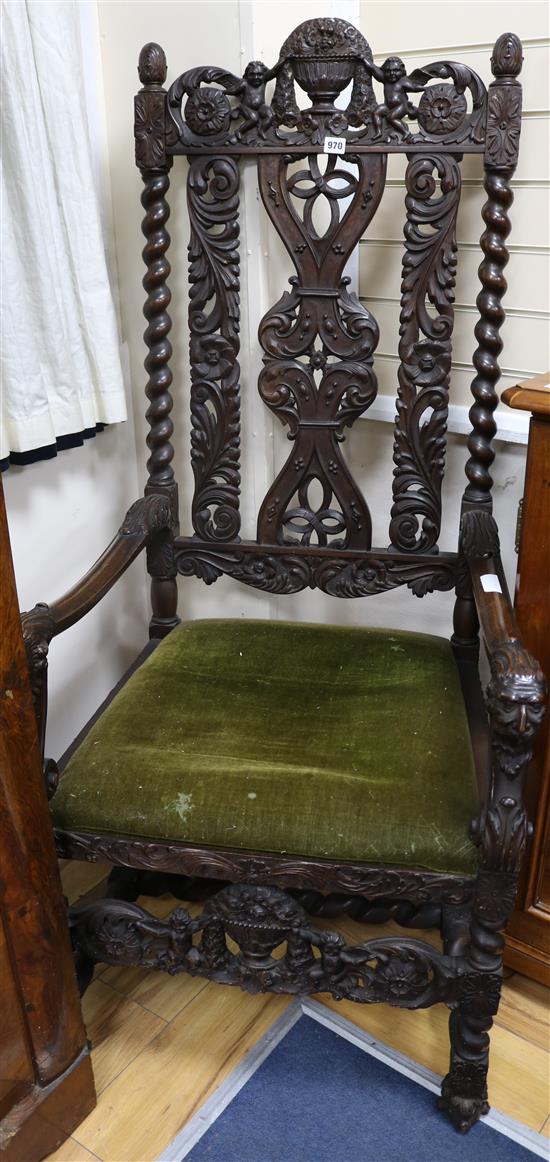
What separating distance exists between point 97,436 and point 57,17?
660mm

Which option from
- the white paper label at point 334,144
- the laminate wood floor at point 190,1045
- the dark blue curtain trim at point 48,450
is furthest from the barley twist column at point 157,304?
the laminate wood floor at point 190,1045

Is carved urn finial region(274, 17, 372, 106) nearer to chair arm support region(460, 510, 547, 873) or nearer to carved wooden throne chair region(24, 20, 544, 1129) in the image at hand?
carved wooden throne chair region(24, 20, 544, 1129)

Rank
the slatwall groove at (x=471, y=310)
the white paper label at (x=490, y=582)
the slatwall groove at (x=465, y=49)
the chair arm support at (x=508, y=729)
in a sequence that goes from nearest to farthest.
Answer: the chair arm support at (x=508, y=729) → the white paper label at (x=490, y=582) → the slatwall groove at (x=465, y=49) → the slatwall groove at (x=471, y=310)

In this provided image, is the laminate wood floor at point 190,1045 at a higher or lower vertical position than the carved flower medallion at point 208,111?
lower

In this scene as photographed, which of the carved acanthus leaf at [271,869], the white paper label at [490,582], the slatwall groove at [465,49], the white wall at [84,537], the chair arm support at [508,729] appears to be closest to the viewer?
the chair arm support at [508,729]

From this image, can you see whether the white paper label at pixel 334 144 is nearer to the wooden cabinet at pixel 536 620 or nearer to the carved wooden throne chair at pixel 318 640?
the carved wooden throne chair at pixel 318 640

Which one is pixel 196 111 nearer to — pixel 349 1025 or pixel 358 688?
pixel 358 688

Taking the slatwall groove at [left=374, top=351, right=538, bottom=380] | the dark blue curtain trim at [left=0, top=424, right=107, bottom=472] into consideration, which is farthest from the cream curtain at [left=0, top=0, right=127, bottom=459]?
the slatwall groove at [left=374, top=351, right=538, bottom=380]

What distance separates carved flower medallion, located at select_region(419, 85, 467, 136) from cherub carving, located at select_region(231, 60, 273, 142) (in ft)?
0.75

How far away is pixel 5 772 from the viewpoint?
3.45ft

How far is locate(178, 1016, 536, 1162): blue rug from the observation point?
4.10ft

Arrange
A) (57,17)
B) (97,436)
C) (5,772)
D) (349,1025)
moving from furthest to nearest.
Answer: (97,436)
(349,1025)
(57,17)
(5,772)

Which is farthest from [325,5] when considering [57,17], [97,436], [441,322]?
[97,436]

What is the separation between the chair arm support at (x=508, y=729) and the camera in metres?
1.00
